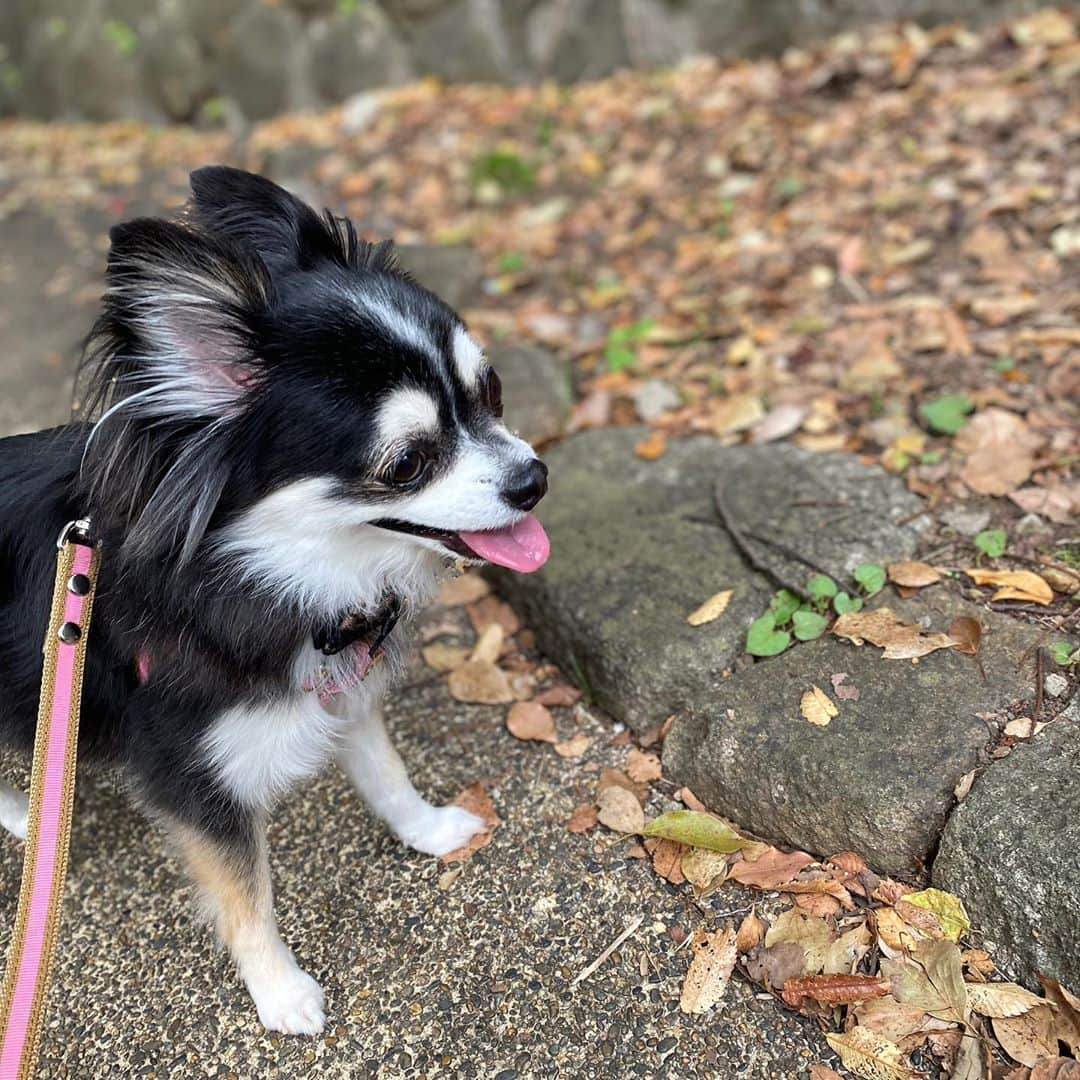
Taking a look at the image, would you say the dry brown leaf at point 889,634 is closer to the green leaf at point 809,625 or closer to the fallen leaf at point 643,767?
the green leaf at point 809,625

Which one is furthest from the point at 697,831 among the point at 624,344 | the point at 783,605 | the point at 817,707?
the point at 624,344

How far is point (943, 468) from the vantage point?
9.26 ft

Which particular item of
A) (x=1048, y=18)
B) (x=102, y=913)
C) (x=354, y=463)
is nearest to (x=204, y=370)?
(x=354, y=463)

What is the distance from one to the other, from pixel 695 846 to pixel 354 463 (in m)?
1.17

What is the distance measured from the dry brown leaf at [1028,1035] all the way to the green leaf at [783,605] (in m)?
1.00

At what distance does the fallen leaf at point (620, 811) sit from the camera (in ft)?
7.45

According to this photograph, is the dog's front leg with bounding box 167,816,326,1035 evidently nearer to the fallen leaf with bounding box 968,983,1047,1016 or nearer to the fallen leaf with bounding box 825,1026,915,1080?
the fallen leaf with bounding box 825,1026,915,1080

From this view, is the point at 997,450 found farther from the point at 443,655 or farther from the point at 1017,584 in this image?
the point at 443,655

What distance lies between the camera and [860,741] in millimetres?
2115

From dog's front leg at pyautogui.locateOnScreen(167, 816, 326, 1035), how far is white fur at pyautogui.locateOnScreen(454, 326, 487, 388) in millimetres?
996

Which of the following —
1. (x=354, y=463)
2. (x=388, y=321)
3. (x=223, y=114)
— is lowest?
(x=223, y=114)

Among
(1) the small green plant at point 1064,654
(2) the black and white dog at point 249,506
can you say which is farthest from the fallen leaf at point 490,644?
(1) the small green plant at point 1064,654

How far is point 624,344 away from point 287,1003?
8.98 feet

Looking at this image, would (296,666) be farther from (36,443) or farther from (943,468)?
(943,468)
